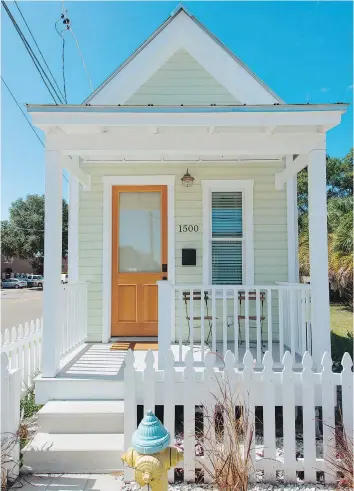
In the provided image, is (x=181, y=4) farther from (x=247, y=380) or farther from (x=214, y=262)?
(x=247, y=380)

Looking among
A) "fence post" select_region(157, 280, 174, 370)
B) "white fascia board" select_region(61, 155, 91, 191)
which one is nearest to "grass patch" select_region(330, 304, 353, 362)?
"fence post" select_region(157, 280, 174, 370)

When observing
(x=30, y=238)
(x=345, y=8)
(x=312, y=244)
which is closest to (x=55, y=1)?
(x=345, y=8)

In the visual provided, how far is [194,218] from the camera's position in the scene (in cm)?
593

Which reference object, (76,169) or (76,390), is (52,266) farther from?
(76,169)

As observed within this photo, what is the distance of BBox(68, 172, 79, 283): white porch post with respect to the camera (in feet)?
19.3

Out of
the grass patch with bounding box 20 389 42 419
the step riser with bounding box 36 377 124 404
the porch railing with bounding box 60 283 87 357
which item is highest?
the porch railing with bounding box 60 283 87 357

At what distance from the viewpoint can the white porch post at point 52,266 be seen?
390cm

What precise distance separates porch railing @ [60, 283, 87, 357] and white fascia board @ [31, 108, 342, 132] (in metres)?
1.99

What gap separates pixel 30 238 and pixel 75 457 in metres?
38.3

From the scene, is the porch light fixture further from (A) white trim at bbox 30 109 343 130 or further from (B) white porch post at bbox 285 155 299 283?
(A) white trim at bbox 30 109 343 130

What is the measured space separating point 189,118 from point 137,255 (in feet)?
9.17

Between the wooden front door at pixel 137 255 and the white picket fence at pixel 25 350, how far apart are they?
4.41ft

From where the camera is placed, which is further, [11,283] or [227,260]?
[11,283]

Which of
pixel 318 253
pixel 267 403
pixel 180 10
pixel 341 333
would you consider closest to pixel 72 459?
pixel 267 403
